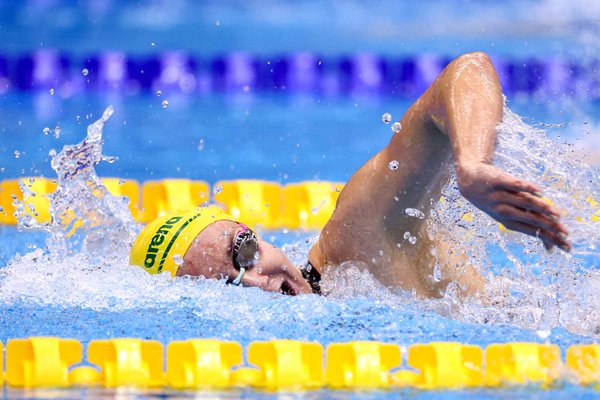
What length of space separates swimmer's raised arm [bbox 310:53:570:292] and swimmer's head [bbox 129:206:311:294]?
142 millimetres

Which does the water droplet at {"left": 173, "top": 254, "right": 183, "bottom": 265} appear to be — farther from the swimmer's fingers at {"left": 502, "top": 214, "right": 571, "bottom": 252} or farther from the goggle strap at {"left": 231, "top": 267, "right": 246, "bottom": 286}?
the swimmer's fingers at {"left": 502, "top": 214, "right": 571, "bottom": 252}

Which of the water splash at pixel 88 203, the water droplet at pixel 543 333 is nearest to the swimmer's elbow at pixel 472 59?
the water droplet at pixel 543 333

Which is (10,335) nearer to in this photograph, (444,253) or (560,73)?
(444,253)

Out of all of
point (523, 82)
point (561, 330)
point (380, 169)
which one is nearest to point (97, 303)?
point (380, 169)

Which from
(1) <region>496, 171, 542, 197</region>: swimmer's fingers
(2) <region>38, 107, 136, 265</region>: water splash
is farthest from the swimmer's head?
(1) <region>496, 171, 542, 197</region>: swimmer's fingers

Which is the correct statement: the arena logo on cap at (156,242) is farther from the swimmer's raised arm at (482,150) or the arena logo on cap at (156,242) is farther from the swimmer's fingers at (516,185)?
the swimmer's fingers at (516,185)

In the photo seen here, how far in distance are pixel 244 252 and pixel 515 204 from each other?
0.83m

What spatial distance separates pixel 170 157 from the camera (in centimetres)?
561

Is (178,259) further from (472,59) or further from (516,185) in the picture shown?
(516,185)

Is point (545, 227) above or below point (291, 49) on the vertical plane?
below

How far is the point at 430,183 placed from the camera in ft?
7.36

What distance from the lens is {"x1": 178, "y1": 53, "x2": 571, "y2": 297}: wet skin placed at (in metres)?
2.01

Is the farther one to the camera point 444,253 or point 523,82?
point 523,82

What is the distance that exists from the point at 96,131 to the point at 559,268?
147cm
